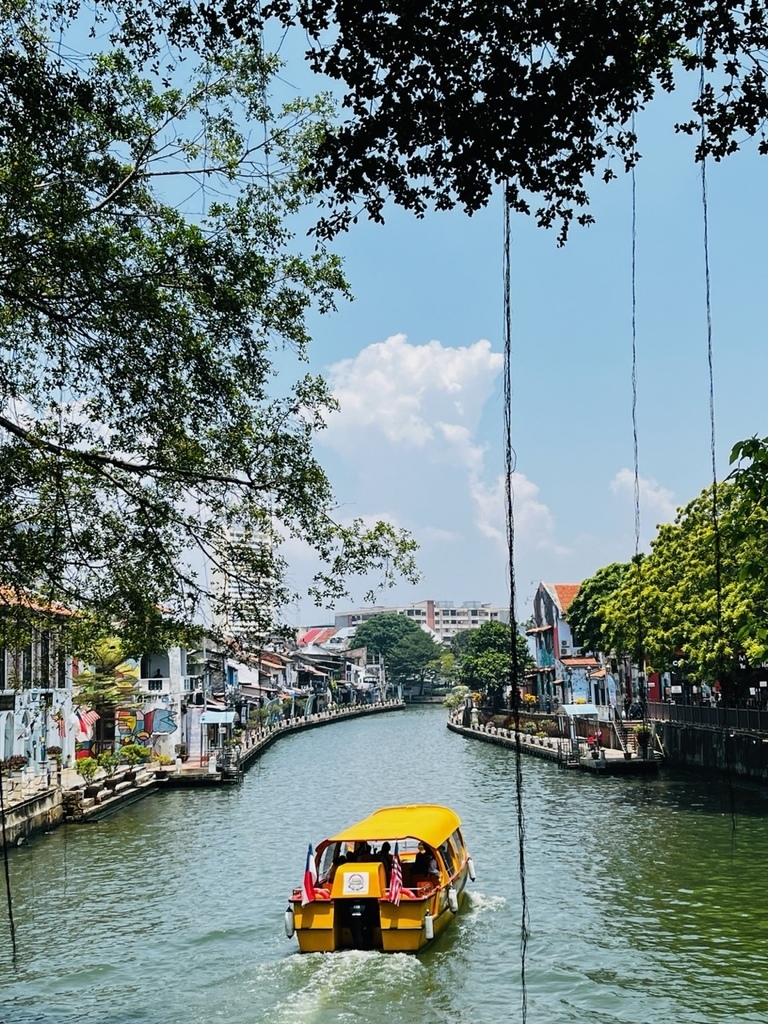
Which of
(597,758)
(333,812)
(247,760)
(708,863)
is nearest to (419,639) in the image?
(247,760)

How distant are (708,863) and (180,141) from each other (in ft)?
65.4

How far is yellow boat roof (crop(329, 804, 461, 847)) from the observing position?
61.5 ft

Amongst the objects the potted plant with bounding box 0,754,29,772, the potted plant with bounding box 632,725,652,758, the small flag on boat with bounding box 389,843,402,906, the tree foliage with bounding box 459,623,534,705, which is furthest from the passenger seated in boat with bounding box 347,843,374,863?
the tree foliage with bounding box 459,623,534,705

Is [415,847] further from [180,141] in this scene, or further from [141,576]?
[180,141]

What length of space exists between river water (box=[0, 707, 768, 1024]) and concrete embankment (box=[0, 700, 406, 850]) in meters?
0.79

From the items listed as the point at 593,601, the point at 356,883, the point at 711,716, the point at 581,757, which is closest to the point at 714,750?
the point at 711,716

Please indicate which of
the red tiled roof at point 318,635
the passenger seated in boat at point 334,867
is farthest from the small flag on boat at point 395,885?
the red tiled roof at point 318,635

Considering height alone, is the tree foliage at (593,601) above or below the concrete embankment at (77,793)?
above

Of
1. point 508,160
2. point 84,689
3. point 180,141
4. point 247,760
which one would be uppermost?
point 180,141

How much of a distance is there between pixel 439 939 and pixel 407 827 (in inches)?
96.8

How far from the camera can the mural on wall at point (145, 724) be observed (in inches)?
1885

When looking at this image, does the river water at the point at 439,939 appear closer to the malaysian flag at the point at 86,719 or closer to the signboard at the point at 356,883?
the signboard at the point at 356,883

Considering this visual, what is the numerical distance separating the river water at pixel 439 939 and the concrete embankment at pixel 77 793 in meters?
0.79

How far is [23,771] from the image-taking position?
35000mm
